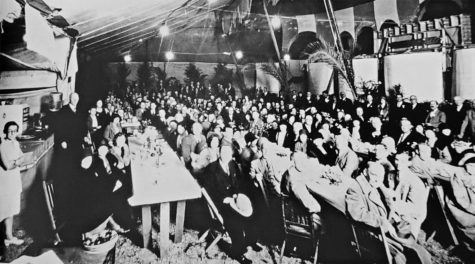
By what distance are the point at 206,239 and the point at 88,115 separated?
1780 mm

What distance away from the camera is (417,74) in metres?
3.03

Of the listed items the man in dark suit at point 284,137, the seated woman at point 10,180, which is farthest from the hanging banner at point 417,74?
the seated woman at point 10,180

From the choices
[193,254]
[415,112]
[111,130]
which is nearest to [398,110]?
[415,112]

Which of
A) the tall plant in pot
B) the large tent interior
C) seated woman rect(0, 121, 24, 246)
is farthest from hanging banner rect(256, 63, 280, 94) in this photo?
seated woman rect(0, 121, 24, 246)

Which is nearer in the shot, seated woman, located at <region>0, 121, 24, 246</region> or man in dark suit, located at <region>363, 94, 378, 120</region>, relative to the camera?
seated woman, located at <region>0, 121, 24, 246</region>

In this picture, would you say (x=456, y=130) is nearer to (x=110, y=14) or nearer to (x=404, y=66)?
(x=404, y=66)

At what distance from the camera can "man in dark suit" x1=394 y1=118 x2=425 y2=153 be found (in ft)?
10.1

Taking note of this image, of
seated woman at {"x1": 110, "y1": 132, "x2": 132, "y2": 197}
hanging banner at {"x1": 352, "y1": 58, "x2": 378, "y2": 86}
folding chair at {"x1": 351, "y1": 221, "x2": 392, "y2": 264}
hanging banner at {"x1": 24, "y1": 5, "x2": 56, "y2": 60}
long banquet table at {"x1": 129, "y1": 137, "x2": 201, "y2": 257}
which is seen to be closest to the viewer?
hanging banner at {"x1": 24, "y1": 5, "x2": 56, "y2": 60}

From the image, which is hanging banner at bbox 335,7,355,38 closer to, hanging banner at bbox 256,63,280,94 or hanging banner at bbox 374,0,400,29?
hanging banner at bbox 374,0,400,29

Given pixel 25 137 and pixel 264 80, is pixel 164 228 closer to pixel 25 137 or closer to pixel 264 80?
pixel 25 137

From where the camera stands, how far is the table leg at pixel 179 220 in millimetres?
2848

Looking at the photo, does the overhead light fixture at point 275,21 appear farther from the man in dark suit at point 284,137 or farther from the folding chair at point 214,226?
the folding chair at point 214,226

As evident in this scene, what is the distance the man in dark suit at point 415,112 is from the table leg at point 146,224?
291 cm

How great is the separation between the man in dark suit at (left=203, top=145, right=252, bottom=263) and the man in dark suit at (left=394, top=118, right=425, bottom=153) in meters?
1.77
